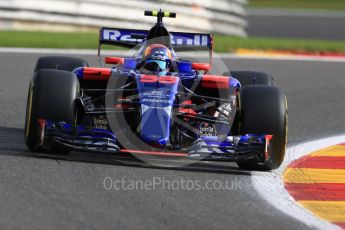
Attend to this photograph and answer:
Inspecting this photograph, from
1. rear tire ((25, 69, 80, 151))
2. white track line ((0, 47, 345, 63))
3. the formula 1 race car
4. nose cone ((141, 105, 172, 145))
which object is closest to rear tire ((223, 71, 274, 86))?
the formula 1 race car

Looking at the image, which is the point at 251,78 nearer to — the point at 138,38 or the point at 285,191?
the point at 138,38

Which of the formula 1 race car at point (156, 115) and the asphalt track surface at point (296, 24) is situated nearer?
the formula 1 race car at point (156, 115)

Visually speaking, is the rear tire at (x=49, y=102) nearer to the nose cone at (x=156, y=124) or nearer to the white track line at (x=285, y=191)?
the nose cone at (x=156, y=124)

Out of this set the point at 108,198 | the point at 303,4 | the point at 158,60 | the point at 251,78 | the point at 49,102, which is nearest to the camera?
the point at 108,198

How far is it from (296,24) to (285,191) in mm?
24916

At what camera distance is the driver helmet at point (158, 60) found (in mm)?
9482

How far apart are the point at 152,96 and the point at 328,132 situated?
9.89 feet

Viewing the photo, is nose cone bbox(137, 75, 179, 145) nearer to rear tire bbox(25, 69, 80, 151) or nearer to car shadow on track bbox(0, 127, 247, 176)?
car shadow on track bbox(0, 127, 247, 176)

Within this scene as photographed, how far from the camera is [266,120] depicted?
8594 millimetres

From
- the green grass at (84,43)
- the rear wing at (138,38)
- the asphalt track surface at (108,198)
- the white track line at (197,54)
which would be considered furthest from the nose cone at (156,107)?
the green grass at (84,43)

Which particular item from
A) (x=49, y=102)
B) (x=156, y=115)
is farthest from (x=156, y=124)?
(x=49, y=102)

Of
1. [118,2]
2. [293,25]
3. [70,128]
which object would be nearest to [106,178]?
[70,128]

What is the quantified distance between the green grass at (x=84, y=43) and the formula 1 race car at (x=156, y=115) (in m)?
7.80

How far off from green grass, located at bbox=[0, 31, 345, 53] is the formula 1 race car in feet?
25.6
